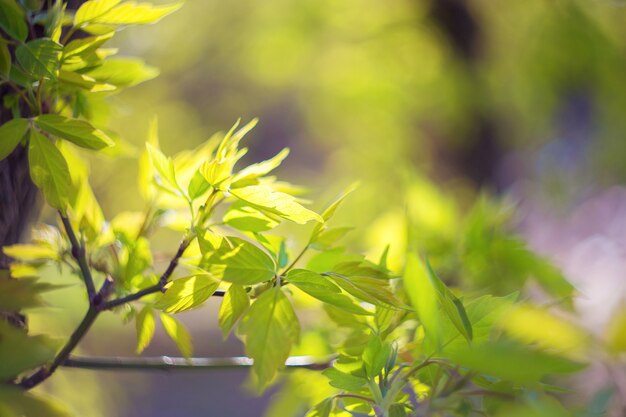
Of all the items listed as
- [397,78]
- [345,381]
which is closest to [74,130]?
[345,381]

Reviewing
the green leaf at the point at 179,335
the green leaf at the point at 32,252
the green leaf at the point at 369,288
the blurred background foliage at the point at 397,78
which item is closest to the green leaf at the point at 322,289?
the green leaf at the point at 369,288

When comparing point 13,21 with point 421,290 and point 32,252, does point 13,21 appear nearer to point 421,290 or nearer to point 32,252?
→ point 32,252

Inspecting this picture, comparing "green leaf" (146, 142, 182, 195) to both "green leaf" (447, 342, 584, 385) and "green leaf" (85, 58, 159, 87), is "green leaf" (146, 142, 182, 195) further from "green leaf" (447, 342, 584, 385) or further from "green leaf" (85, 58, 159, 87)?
"green leaf" (447, 342, 584, 385)

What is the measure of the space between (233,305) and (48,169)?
150 millimetres

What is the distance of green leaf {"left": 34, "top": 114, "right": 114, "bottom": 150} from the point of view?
1.21ft

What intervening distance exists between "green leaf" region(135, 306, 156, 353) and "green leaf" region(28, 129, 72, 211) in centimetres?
9

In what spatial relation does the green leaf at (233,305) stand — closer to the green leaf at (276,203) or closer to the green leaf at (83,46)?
the green leaf at (276,203)

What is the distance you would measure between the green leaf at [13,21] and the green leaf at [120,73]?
0.19ft

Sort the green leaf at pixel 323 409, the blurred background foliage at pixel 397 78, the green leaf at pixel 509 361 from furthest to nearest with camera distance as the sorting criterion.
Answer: the blurred background foliage at pixel 397 78, the green leaf at pixel 323 409, the green leaf at pixel 509 361

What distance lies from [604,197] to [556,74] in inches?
78.9

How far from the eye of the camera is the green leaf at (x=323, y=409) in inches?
14.0

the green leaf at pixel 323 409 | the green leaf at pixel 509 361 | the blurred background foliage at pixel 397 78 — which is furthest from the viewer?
the blurred background foliage at pixel 397 78

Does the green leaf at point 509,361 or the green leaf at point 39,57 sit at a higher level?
the green leaf at point 39,57

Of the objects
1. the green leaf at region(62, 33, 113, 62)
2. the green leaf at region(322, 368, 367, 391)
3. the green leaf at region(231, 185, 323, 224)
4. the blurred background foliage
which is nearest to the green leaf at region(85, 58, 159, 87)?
the green leaf at region(62, 33, 113, 62)
